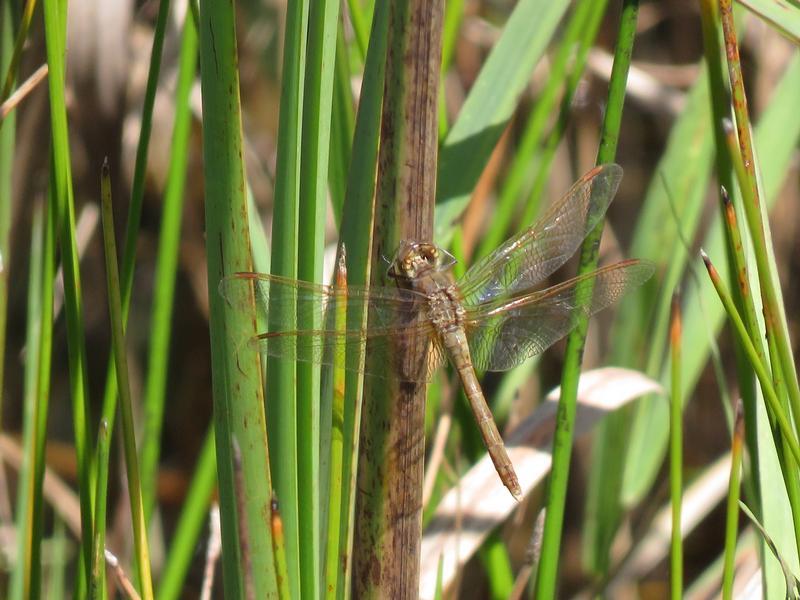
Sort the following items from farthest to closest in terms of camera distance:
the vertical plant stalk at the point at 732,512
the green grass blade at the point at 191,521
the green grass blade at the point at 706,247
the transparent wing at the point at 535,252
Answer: the green grass blade at the point at 706,247 < the green grass blade at the point at 191,521 < the transparent wing at the point at 535,252 < the vertical plant stalk at the point at 732,512

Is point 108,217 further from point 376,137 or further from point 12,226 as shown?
point 12,226

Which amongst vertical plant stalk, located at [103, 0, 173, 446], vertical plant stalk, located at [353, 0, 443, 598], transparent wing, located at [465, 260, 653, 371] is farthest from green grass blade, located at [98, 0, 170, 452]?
transparent wing, located at [465, 260, 653, 371]

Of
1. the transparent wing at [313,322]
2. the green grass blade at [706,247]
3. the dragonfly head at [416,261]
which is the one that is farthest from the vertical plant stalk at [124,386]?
the green grass blade at [706,247]

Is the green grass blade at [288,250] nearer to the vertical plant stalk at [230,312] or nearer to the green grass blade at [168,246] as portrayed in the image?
the vertical plant stalk at [230,312]

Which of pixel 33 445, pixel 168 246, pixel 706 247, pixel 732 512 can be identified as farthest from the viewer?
pixel 706 247

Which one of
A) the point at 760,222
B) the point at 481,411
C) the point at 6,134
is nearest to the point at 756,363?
the point at 760,222

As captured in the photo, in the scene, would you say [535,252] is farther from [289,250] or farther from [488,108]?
[289,250]

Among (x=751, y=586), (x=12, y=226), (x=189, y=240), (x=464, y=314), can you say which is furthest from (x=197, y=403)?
(x=751, y=586)
